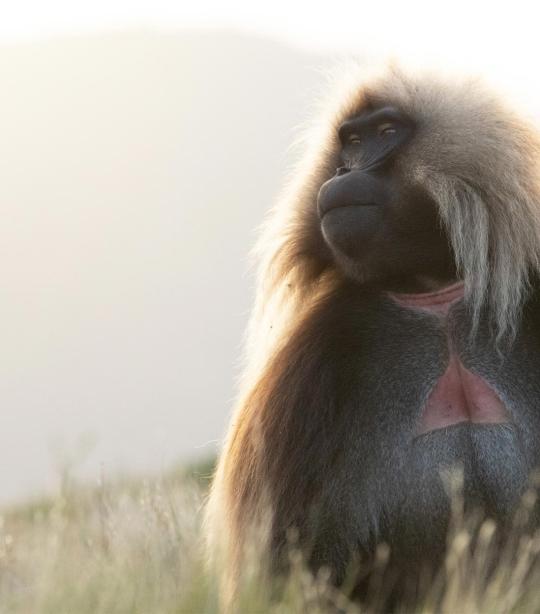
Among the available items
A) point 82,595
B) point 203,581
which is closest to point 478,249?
point 203,581

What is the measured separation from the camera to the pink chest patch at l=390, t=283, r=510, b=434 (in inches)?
186

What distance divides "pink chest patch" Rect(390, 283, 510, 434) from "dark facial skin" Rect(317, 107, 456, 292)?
0.40 m

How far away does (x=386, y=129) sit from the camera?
523 centimetres

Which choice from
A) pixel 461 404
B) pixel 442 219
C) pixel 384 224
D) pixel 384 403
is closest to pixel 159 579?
pixel 384 403

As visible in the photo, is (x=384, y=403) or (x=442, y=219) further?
(x=442, y=219)

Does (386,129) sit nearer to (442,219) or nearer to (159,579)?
(442,219)

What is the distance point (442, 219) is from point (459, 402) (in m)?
0.69

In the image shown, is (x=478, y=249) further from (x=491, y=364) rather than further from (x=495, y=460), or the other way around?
(x=495, y=460)

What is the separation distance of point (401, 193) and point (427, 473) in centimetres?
106

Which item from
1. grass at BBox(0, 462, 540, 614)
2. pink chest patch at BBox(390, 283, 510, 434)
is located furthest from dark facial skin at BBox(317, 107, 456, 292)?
grass at BBox(0, 462, 540, 614)

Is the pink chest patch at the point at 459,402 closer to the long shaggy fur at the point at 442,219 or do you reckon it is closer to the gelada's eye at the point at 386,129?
the long shaggy fur at the point at 442,219

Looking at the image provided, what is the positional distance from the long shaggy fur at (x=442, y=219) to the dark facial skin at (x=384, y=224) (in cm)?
7

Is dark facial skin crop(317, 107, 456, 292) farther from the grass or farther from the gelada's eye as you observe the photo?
the grass

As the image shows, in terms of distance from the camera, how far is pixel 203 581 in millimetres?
3494
